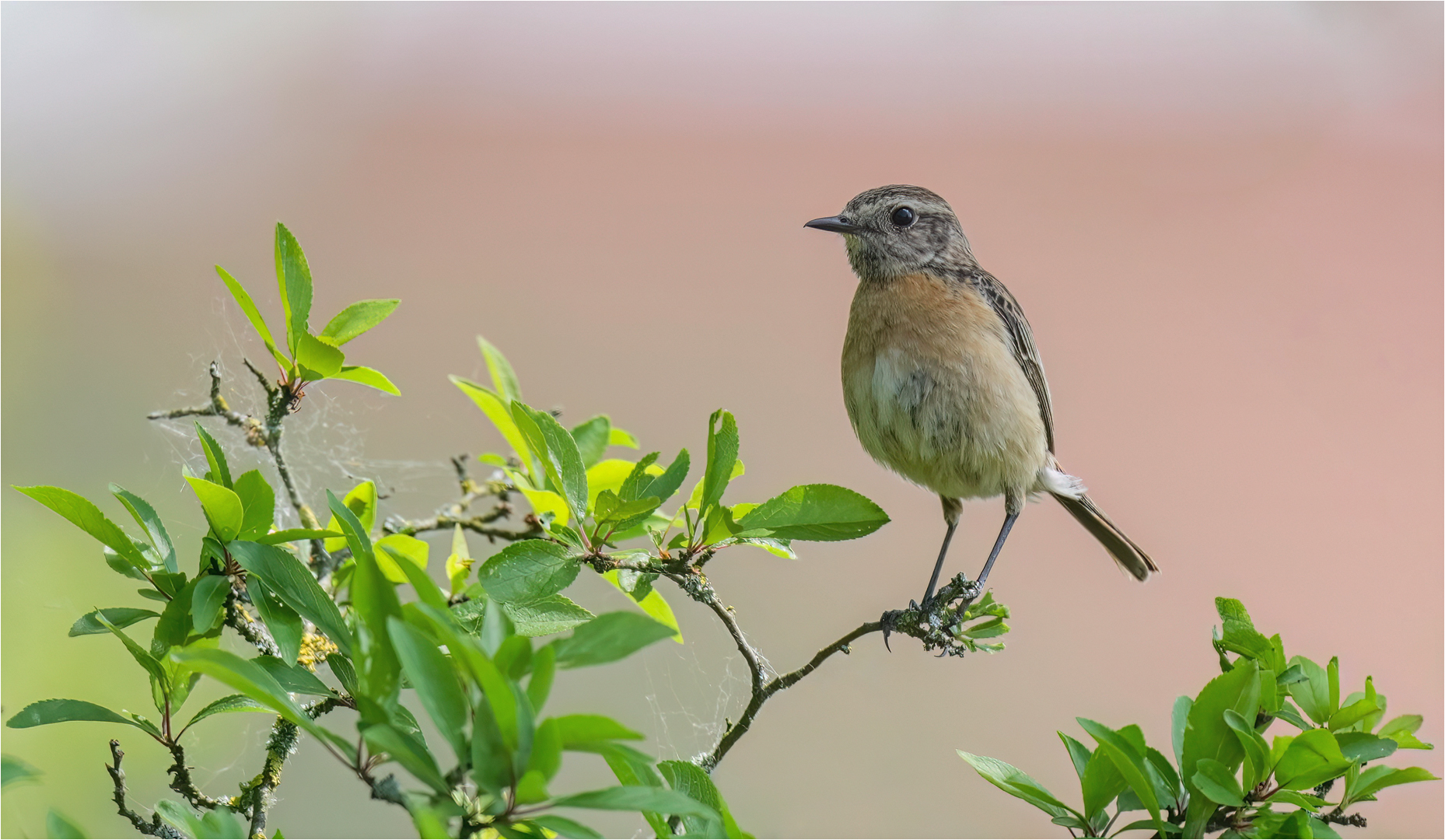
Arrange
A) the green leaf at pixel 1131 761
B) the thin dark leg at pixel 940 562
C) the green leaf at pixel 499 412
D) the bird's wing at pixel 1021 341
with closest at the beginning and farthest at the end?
the green leaf at pixel 1131 761
the green leaf at pixel 499 412
the thin dark leg at pixel 940 562
the bird's wing at pixel 1021 341

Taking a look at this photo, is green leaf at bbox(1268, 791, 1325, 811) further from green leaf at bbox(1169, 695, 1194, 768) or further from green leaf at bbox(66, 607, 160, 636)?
green leaf at bbox(66, 607, 160, 636)

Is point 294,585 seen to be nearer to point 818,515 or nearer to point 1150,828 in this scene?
point 818,515

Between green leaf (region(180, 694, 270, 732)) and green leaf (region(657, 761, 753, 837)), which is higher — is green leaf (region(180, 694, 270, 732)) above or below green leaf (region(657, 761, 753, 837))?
below

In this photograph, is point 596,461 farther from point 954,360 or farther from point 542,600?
point 954,360

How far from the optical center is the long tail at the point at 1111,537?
315 centimetres

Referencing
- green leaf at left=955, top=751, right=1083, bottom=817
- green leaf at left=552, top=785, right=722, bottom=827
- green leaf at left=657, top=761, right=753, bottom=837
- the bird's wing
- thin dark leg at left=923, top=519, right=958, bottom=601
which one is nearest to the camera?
green leaf at left=552, top=785, right=722, bottom=827

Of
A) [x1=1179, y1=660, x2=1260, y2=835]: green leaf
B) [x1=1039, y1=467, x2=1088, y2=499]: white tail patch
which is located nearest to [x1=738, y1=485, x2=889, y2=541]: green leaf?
[x1=1179, y1=660, x2=1260, y2=835]: green leaf

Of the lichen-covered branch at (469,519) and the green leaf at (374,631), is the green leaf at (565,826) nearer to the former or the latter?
the green leaf at (374,631)

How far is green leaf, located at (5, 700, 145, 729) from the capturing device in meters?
1.14

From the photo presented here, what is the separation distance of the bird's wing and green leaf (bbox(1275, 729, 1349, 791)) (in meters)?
1.70

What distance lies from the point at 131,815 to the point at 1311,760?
4.86 ft

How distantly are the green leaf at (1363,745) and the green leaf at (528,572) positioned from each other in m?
1.03

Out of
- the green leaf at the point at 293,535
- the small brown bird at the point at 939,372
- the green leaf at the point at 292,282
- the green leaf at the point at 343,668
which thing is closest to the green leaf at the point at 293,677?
the green leaf at the point at 343,668

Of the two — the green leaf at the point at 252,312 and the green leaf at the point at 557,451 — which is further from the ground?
the green leaf at the point at 252,312
